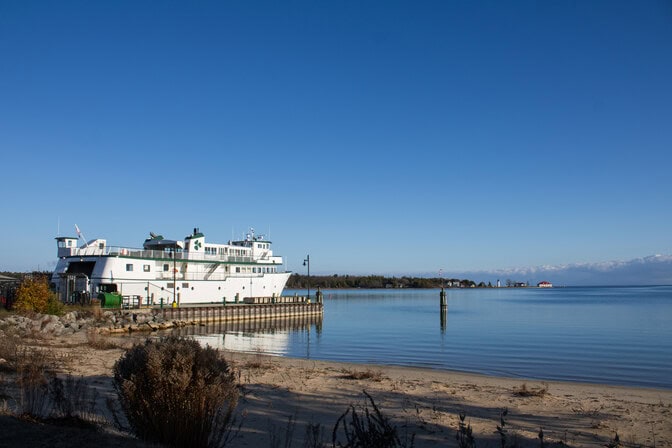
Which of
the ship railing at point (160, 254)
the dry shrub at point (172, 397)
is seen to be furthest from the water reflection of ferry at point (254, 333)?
the dry shrub at point (172, 397)

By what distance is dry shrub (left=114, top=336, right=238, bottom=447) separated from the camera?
20.2ft

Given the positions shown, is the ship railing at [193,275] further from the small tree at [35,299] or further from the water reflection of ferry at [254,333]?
the small tree at [35,299]

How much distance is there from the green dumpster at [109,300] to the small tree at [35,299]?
633 centimetres

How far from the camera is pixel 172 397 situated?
20.3 feet

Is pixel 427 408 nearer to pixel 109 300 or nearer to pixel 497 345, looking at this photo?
pixel 497 345

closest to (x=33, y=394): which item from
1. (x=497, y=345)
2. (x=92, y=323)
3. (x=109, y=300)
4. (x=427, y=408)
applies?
(x=427, y=408)

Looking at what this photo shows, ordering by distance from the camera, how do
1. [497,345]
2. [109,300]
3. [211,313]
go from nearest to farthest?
[497,345] → [109,300] → [211,313]

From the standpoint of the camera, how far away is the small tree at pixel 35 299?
34016 mm

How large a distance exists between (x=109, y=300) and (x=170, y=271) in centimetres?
780

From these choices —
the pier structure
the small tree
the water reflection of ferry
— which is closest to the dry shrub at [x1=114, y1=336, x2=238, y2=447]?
the water reflection of ferry

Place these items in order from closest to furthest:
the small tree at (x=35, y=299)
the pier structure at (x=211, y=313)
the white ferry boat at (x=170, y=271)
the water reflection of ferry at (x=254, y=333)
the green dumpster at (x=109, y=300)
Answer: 1. the water reflection of ferry at (x=254, y=333)
2. the small tree at (x=35, y=299)
3. the pier structure at (x=211, y=313)
4. the green dumpster at (x=109, y=300)
5. the white ferry boat at (x=170, y=271)

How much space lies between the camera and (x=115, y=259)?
45.5 m

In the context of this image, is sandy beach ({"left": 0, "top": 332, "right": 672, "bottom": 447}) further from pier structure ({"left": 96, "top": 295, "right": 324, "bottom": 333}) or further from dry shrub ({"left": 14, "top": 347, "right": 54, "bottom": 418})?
pier structure ({"left": 96, "top": 295, "right": 324, "bottom": 333})

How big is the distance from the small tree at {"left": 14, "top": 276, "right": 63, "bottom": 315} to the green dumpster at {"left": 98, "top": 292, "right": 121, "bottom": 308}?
20.8ft
